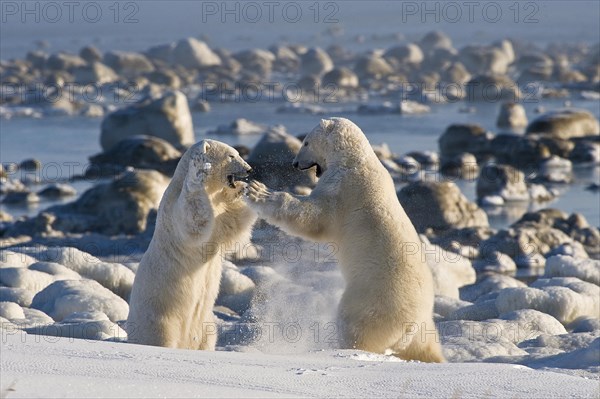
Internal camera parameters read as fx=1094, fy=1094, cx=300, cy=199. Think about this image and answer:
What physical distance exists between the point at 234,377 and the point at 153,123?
2804 cm

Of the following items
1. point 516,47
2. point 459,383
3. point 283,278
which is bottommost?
point 516,47

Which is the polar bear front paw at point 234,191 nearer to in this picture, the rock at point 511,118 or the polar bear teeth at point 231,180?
the polar bear teeth at point 231,180

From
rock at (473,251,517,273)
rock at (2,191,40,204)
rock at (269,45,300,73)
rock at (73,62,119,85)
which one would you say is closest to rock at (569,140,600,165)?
rock at (473,251,517,273)

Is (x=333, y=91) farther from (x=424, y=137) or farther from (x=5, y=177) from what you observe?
(x=5, y=177)

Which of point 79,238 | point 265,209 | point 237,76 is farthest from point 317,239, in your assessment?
point 237,76

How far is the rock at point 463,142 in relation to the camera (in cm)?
3123

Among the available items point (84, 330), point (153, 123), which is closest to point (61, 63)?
point (153, 123)

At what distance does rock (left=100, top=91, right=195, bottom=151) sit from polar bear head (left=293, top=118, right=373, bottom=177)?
23985mm

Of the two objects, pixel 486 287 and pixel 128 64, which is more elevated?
Answer: pixel 486 287

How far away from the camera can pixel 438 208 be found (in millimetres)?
20453

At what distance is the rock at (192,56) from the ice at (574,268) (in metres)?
55.3

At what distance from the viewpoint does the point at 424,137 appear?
1356 inches

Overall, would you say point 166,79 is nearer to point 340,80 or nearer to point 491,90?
point 340,80

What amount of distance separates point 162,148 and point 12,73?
3465 centimetres
